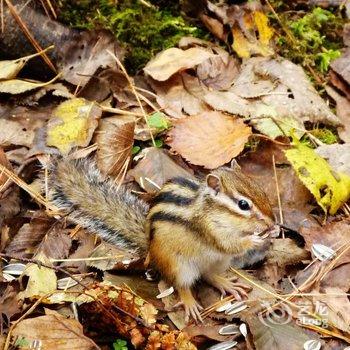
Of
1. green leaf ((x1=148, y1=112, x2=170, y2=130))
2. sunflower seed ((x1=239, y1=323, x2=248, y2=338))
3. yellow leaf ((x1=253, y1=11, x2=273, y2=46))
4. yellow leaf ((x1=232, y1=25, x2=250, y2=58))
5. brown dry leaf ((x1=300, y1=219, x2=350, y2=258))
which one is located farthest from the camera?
yellow leaf ((x1=253, y1=11, x2=273, y2=46))

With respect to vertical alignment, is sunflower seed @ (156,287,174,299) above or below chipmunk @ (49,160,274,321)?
below

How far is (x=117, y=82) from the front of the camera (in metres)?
4.33

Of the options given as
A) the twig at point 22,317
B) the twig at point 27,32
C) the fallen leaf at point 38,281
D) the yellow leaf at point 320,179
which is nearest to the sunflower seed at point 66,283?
the fallen leaf at point 38,281

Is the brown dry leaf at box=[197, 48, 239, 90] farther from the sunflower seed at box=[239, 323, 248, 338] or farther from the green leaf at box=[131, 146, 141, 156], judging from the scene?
the sunflower seed at box=[239, 323, 248, 338]

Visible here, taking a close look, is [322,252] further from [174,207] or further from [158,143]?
[158,143]

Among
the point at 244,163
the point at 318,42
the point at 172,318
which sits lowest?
the point at 172,318

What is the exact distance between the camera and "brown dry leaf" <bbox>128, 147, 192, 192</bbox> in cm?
383

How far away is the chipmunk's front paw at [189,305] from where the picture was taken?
3316mm

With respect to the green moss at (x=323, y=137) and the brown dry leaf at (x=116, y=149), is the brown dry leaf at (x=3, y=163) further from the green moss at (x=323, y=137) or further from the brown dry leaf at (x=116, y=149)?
the green moss at (x=323, y=137)

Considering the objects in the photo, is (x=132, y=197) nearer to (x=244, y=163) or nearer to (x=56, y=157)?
(x=56, y=157)

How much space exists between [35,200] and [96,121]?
592 mm

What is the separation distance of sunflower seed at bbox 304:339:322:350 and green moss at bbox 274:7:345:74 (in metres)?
1.94

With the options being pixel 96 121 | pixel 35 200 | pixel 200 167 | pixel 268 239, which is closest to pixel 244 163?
pixel 200 167

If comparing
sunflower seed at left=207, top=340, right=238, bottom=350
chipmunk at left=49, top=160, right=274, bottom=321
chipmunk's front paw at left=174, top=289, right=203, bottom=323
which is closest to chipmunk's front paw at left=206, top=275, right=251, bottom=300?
chipmunk at left=49, top=160, right=274, bottom=321
